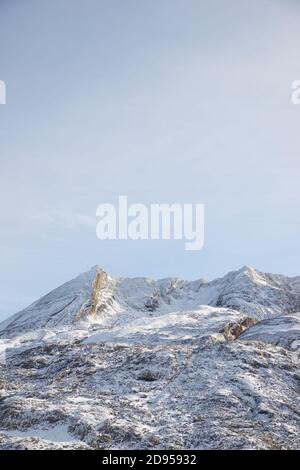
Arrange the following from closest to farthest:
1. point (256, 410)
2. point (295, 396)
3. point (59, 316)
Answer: point (256, 410)
point (295, 396)
point (59, 316)

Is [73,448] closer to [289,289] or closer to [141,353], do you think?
[141,353]

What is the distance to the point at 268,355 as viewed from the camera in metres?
37.2

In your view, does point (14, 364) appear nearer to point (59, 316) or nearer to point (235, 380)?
point (235, 380)

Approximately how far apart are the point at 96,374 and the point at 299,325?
2363cm

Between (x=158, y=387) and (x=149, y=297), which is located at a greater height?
(x=158, y=387)

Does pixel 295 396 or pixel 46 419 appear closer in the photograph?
pixel 46 419

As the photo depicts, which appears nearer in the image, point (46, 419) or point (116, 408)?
point (46, 419)

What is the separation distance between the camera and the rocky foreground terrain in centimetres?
2461

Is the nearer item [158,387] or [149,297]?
[158,387]

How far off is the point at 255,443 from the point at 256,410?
5205 mm

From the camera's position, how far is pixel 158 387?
32.5 meters

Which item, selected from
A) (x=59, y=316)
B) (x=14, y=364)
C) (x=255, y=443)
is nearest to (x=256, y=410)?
(x=255, y=443)

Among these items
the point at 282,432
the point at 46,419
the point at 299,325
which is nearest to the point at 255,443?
Answer: the point at 282,432

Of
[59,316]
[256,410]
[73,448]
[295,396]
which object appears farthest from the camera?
[59,316]
